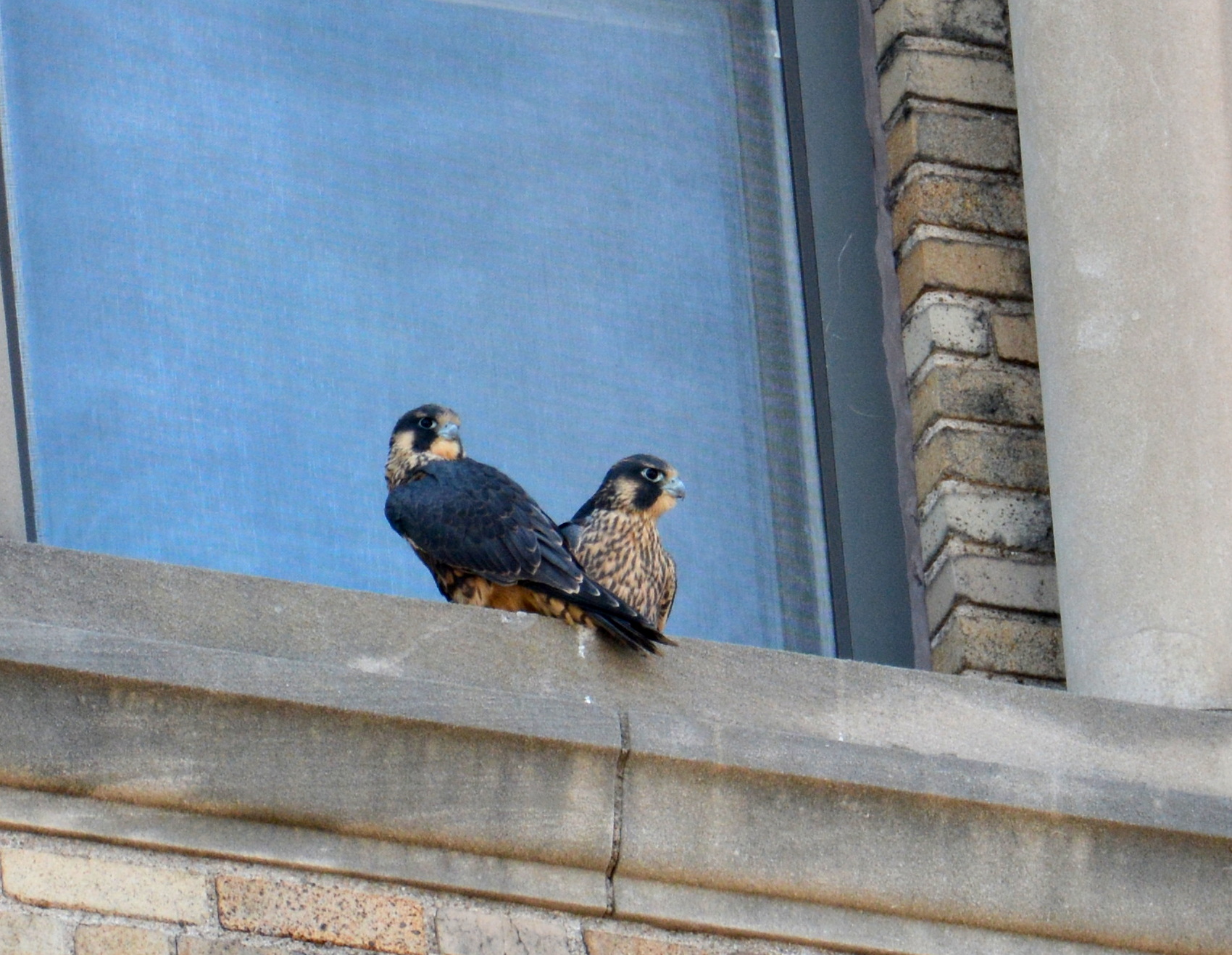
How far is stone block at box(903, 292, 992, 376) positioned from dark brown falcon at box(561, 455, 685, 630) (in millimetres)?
880

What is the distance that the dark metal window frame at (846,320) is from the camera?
545cm

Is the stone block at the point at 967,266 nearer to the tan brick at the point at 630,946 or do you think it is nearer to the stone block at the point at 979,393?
the stone block at the point at 979,393

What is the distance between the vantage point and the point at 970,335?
17.9ft

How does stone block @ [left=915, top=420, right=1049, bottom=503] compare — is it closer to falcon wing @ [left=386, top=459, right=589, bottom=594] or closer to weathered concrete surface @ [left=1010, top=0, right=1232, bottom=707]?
weathered concrete surface @ [left=1010, top=0, right=1232, bottom=707]

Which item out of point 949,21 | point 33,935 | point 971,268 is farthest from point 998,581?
point 33,935

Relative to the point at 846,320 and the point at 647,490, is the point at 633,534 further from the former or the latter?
the point at 846,320

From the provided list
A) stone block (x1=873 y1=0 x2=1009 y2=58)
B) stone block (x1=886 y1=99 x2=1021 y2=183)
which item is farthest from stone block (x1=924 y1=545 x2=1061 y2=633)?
stone block (x1=873 y1=0 x2=1009 y2=58)

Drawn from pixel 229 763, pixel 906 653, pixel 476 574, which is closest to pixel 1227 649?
pixel 906 653

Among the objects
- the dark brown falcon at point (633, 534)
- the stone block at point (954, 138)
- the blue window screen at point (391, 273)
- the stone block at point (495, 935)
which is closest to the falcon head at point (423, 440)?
the dark brown falcon at point (633, 534)

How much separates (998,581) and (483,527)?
1.21m

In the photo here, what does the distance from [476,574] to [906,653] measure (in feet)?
3.90

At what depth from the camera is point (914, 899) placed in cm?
425

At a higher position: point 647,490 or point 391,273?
point 391,273

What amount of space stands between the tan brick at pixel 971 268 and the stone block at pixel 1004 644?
2.13ft
